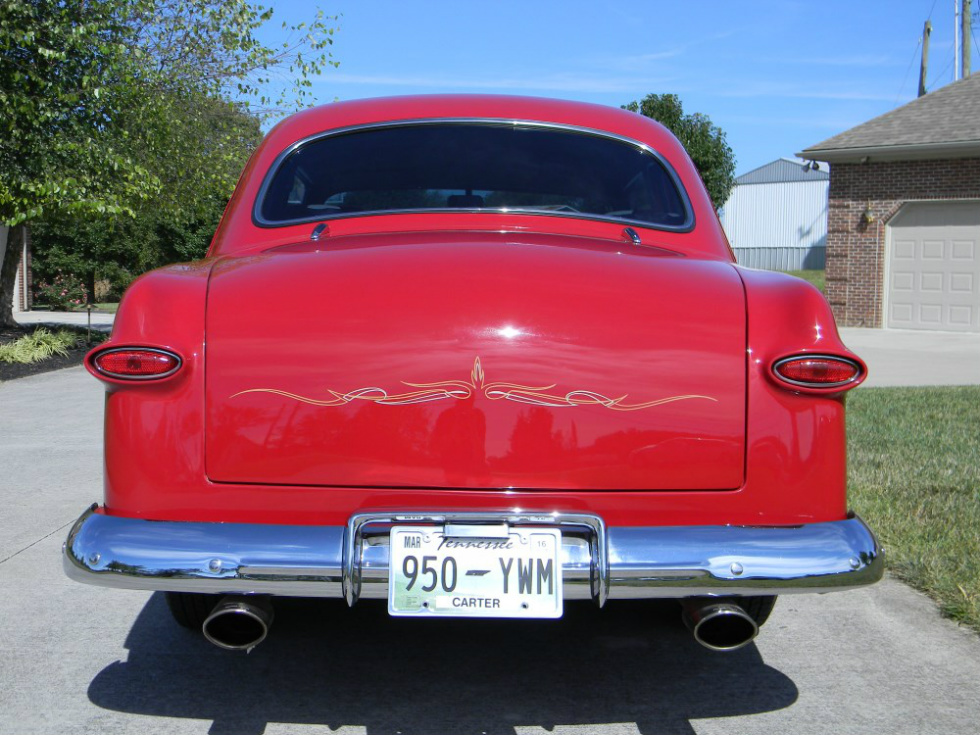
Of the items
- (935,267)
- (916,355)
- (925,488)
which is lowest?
(916,355)

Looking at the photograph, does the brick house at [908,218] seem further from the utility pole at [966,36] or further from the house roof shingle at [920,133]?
the utility pole at [966,36]

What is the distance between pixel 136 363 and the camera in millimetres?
2670

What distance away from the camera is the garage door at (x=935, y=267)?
1825 cm

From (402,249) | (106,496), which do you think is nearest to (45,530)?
(106,496)

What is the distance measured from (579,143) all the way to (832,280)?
56.2ft

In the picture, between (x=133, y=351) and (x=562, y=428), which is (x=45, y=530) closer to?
(x=133, y=351)

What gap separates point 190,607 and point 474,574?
1379 millimetres

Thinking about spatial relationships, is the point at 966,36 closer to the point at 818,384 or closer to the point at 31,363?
the point at 31,363

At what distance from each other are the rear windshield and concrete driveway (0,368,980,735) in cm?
148

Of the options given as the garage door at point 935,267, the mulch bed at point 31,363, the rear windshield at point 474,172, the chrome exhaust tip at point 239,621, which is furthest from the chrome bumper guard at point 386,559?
the garage door at point 935,267

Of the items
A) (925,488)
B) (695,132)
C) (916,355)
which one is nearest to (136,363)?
(925,488)

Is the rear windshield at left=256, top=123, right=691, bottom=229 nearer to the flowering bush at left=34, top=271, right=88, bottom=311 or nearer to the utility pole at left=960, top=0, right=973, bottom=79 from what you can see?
the flowering bush at left=34, top=271, right=88, bottom=311

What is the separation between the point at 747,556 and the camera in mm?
2510

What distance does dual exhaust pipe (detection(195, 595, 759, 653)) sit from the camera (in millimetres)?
2609
